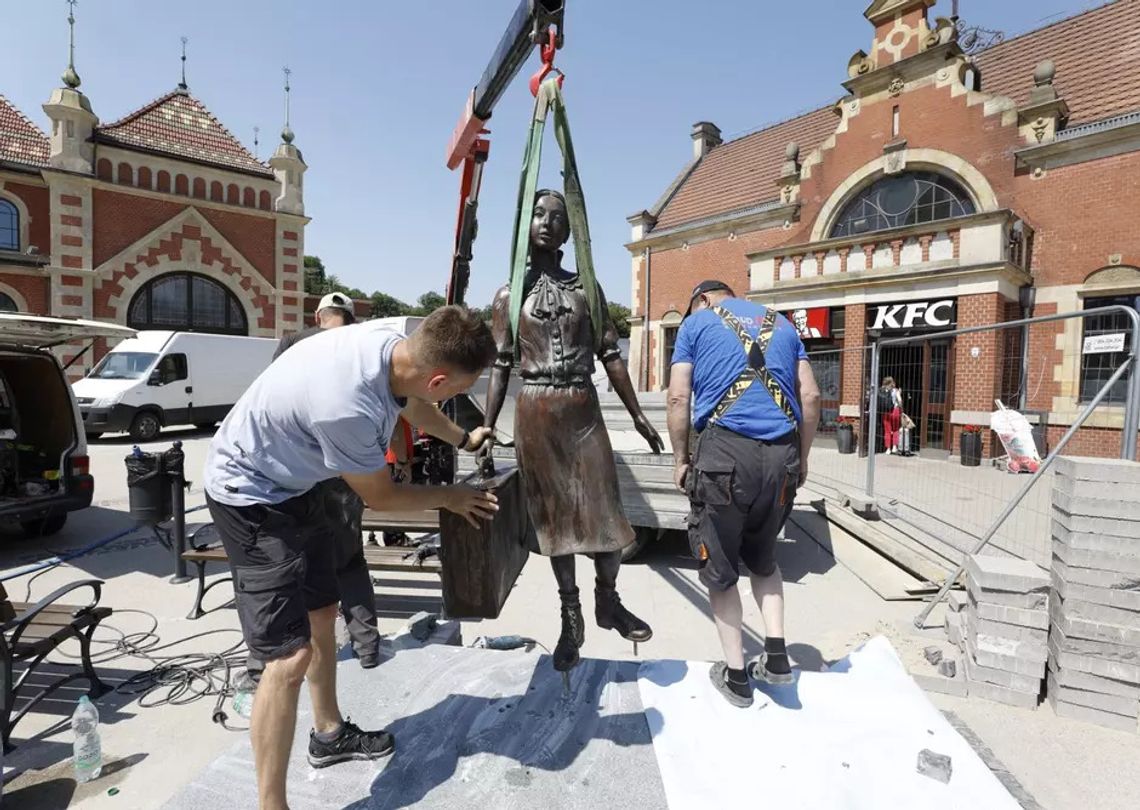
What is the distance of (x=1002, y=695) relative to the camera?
3.23 m

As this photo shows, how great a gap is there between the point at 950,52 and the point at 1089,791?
51.6 feet

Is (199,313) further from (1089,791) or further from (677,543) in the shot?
(1089,791)

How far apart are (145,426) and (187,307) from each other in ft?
25.1

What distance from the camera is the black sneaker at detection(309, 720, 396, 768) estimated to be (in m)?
2.48

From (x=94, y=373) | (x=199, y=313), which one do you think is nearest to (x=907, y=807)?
(x=94, y=373)

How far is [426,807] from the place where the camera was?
7.37ft

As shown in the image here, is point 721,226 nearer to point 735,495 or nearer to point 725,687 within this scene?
point 735,495

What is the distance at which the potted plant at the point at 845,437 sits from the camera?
41.4 feet

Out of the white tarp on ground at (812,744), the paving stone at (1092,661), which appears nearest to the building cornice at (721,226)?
the paving stone at (1092,661)

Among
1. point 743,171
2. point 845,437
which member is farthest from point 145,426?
point 743,171

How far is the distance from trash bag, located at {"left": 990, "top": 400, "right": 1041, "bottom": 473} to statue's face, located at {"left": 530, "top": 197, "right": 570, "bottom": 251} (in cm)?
1037

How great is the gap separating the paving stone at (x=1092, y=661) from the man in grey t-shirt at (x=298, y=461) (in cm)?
309

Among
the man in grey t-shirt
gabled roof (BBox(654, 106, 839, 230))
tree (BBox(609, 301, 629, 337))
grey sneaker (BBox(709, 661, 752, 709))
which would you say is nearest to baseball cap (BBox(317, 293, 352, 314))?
the man in grey t-shirt

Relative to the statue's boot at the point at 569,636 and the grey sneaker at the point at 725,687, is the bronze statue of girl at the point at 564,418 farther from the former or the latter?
the grey sneaker at the point at 725,687
